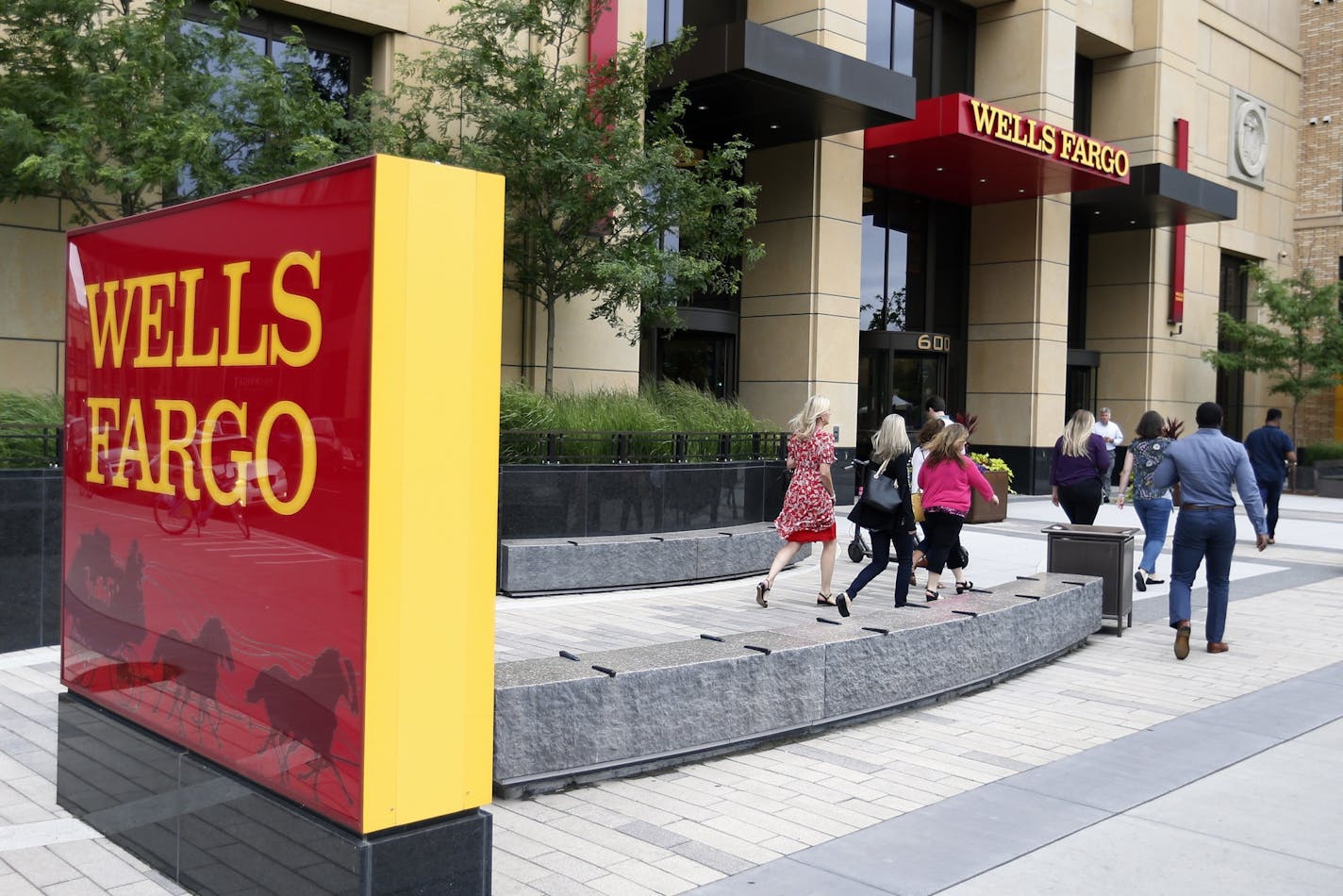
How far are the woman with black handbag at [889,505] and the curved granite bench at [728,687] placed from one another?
6.75ft

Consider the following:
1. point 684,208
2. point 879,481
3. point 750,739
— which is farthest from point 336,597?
point 684,208

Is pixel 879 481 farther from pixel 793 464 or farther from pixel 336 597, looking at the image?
pixel 336 597

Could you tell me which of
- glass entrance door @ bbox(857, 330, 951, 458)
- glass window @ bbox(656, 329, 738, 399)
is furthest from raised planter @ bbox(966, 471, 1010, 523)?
glass window @ bbox(656, 329, 738, 399)

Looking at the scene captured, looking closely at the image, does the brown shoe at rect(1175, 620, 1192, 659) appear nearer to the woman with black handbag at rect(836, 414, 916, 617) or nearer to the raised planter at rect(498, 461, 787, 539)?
the woman with black handbag at rect(836, 414, 916, 617)

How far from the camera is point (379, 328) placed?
3.43 metres

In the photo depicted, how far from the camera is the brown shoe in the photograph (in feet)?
28.3

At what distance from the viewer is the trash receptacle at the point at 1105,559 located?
31.4ft

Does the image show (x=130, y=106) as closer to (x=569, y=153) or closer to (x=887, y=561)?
(x=569, y=153)

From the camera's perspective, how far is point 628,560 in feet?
36.7

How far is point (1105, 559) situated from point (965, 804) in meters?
5.01

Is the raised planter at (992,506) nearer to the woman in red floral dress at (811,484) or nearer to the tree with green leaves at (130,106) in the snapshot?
the woman in red floral dress at (811,484)

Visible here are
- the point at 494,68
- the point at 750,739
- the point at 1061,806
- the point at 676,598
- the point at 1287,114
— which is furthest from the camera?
the point at 1287,114

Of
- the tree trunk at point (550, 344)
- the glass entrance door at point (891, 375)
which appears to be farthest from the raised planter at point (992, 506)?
the tree trunk at point (550, 344)

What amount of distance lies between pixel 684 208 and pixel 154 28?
6.59 m
